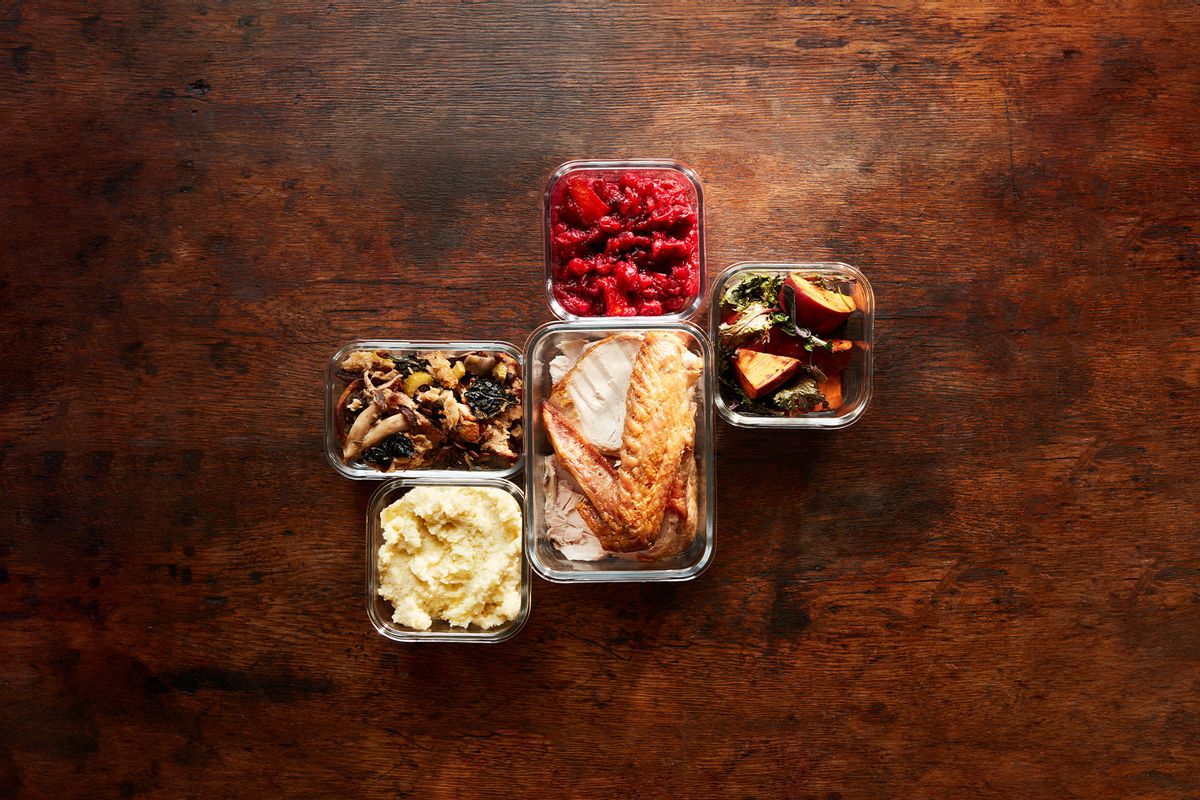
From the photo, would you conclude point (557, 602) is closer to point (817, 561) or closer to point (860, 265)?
point (817, 561)

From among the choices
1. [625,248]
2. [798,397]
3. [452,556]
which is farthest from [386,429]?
[798,397]

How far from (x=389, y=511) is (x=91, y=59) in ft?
4.84

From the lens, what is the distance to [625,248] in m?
1.82

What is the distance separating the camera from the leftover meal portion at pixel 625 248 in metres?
1.81

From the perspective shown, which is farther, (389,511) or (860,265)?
(860,265)

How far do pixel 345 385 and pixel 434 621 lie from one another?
0.63 metres

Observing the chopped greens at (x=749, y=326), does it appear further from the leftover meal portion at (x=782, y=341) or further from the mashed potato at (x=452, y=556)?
the mashed potato at (x=452, y=556)

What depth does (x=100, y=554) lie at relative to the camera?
6.66 ft

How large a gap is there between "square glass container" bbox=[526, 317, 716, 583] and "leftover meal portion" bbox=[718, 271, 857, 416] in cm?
8

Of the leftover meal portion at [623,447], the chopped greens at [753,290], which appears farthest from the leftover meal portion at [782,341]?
the leftover meal portion at [623,447]

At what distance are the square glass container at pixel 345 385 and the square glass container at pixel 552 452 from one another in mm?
67

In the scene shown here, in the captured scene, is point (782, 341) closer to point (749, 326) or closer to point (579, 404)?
point (749, 326)

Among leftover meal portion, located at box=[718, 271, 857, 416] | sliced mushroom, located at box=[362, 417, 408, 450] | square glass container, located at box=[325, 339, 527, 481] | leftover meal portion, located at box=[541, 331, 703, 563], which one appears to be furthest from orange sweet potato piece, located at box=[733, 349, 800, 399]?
sliced mushroom, located at box=[362, 417, 408, 450]

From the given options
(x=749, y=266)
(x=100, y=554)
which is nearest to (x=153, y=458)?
(x=100, y=554)
